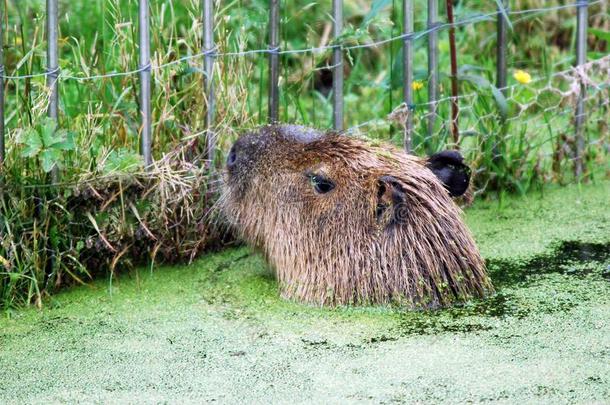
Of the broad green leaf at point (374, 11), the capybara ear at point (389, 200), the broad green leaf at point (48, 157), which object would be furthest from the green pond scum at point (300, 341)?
the broad green leaf at point (374, 11)

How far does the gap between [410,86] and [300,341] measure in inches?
62.7

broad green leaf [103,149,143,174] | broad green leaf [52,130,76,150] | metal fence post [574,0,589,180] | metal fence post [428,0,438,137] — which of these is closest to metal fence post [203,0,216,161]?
broad green leaf [103,149,143,174]

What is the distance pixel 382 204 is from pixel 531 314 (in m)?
0.61

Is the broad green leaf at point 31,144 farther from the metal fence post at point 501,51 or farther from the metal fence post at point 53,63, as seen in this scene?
the metal fence post at point 501,51

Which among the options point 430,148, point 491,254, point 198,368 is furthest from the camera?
point 430,148

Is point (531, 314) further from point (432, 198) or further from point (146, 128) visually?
point (146, 128)

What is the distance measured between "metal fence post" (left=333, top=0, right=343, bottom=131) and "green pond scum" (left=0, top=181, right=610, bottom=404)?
68 cm

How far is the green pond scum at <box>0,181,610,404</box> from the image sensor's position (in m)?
3.16

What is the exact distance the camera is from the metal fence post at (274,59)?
173 inches

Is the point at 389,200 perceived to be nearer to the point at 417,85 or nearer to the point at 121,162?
the point at 121,162

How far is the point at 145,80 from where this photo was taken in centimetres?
414

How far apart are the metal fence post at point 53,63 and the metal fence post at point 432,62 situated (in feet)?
5.39

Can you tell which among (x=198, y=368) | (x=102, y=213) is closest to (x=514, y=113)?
(x=102, y=213)

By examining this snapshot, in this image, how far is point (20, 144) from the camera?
3.90 m
